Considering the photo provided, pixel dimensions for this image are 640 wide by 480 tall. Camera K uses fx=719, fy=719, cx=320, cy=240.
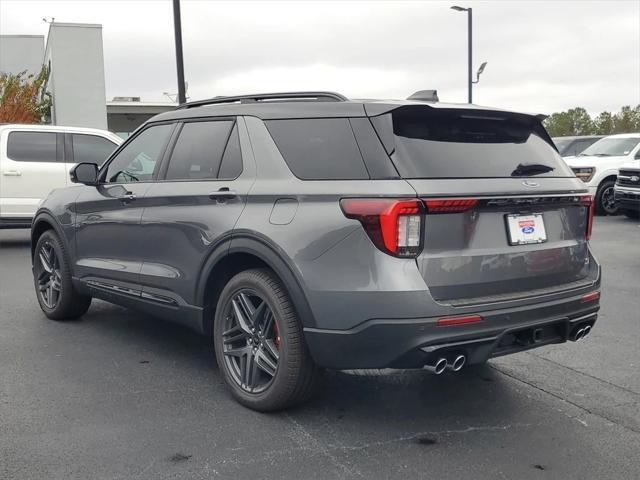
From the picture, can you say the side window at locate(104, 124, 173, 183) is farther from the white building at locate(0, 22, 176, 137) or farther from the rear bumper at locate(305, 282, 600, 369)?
the white building at locate(0, 22, 176, 137)

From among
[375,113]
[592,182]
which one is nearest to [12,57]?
[592,182]

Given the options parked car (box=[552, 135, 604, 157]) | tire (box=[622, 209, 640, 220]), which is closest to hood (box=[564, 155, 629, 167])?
tire (box=[622, 209, 640, 220])

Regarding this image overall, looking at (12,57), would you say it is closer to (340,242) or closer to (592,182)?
(592,182)

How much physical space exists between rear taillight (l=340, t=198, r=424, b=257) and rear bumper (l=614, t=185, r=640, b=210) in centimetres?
1132

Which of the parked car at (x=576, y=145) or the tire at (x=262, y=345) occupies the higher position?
the parked car at (x=576, y=145)

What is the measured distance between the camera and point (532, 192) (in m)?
3.83

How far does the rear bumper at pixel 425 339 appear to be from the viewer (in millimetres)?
3393

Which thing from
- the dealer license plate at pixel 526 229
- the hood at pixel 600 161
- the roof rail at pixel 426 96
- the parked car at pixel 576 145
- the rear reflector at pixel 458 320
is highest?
the roof rail at pixel 426 96

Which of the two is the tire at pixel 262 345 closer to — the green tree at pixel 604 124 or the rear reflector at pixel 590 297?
the rear reflector at pixel 590 297

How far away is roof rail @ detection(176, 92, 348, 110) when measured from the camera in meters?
Answer: 4.09

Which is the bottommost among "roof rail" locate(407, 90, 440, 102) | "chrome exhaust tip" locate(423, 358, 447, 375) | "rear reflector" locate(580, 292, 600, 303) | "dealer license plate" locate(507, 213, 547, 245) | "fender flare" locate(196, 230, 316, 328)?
"chrome exhaust tip" locate(423, 358, 447, 375)

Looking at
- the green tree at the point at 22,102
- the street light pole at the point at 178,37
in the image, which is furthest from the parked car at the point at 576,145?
the green tree at the point at 22,102

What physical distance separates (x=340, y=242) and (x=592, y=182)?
13.5 meters

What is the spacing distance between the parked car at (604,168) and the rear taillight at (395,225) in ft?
43.0
